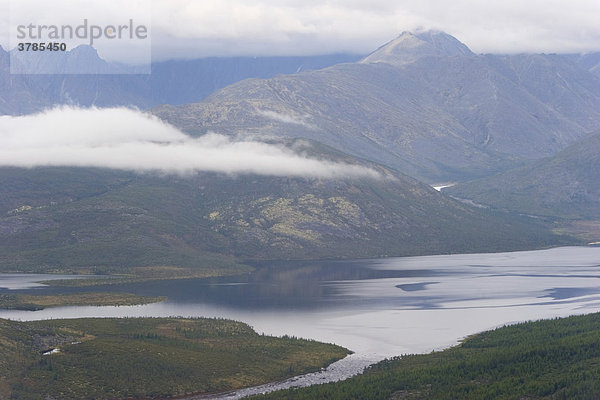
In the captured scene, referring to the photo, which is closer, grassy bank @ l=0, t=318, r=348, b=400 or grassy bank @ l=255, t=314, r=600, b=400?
grassy bank @ l=255, t=314, r=600, b=400

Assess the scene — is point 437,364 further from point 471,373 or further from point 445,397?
point 445,397

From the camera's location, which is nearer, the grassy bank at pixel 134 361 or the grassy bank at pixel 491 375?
the grassy bank at pixel 491 375

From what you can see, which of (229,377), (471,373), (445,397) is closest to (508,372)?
(471,373)

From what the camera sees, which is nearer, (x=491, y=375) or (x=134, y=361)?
(x=491, y=375)

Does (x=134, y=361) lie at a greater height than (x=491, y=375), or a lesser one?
greater
